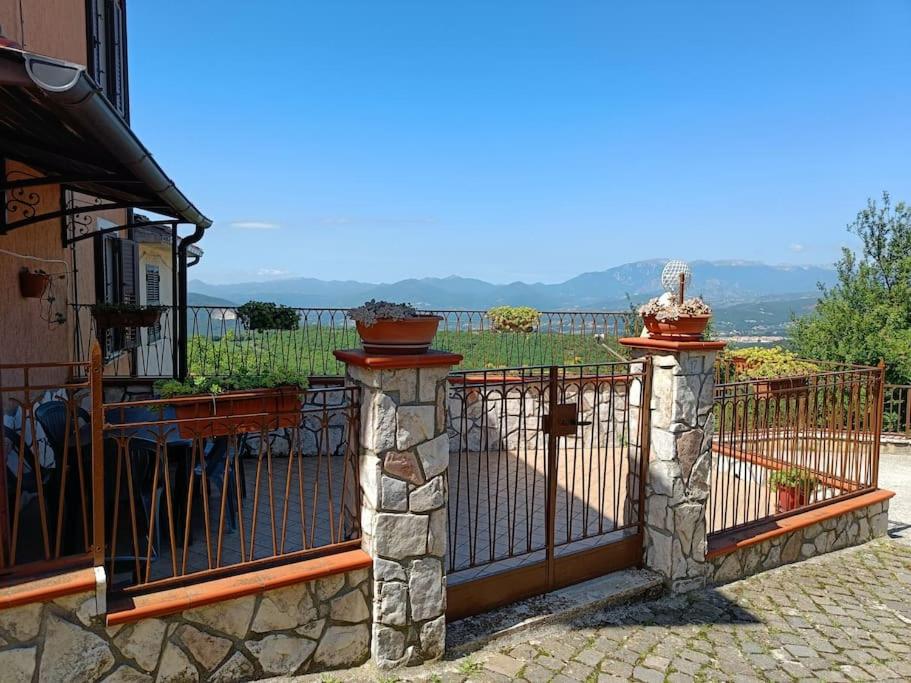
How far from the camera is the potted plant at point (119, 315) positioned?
638 centimetres

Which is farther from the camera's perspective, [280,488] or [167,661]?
[280,488]

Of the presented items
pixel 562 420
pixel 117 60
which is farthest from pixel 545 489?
pixel 117 60

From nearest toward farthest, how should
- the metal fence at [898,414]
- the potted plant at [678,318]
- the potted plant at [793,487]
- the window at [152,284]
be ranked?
the potted plant at [678,318] < the potted plant at [793,487] < the metal fence at [898,414] < the window at [152,284]

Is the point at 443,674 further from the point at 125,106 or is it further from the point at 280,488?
the point at 125,106

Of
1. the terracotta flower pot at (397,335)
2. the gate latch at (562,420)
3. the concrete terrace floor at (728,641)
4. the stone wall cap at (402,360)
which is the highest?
the terracotta flower pot at (397,335)

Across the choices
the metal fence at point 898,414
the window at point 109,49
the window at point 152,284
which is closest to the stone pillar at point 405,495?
the window at point 109,49

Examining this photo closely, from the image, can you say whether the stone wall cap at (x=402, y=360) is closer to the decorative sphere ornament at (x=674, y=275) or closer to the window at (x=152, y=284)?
the decorative sphere ornament at (x=674, y=275)

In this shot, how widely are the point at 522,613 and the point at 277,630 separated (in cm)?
161

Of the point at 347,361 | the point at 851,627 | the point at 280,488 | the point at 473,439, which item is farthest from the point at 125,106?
the point at 851,627

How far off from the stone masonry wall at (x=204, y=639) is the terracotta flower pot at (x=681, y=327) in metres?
2.70

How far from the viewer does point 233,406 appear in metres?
3.28

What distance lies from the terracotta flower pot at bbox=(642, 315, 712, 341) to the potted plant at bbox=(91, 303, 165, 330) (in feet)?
16.9

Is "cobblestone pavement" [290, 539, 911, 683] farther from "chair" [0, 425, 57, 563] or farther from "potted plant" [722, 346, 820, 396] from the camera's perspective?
"potted plant" [722, 346, 820, 396]

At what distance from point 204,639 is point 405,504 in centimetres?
118
